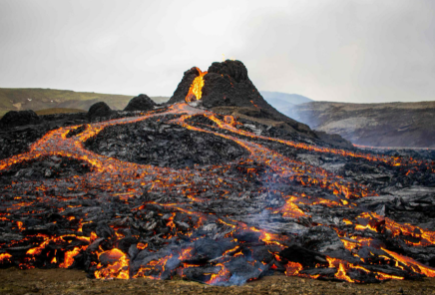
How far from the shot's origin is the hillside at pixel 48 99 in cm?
10781

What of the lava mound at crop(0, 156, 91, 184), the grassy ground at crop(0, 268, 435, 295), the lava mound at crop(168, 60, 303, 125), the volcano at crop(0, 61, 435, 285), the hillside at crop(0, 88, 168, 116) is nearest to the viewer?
the grassy ground at crop(0, 268, 435, 295)

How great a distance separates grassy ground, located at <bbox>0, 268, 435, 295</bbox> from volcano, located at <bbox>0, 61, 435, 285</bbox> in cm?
55

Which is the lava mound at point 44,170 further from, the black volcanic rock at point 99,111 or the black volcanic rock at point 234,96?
the black volcanic rock at point 234,96

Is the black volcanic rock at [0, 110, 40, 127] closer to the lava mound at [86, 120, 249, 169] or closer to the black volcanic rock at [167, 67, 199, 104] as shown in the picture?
the lava mound at [86, 120, 249, 169]

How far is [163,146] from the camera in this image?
2886 cm

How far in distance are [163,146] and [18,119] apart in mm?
23482

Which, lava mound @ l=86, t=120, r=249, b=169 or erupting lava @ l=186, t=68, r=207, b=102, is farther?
erupting lava @ l=186, t=68, r=207, b=102

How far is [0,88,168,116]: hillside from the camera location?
10781 cm

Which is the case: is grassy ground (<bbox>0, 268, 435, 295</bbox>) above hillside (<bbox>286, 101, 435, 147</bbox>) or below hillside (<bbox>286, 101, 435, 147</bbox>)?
below

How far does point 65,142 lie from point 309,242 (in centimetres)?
2782

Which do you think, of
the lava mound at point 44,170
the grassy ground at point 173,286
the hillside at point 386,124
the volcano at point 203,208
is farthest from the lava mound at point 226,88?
the grassy ground at point 173,286

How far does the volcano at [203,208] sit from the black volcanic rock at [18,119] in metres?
6.43

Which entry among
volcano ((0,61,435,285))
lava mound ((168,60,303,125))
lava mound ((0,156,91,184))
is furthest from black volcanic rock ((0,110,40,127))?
lava mound ((168,60,303,125))

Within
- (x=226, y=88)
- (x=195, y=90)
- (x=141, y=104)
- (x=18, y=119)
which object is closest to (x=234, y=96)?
(x=226, y=88)
